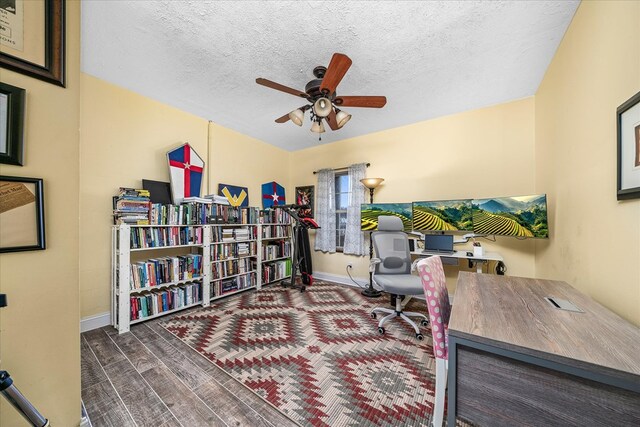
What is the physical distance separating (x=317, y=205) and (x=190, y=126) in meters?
2.38

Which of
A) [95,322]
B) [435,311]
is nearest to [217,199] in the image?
[95,322]

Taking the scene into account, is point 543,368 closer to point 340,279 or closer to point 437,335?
point 437,335

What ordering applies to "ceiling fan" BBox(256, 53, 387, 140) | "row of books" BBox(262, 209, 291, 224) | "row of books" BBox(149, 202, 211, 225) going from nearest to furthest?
1. "ceiling fan" BBox(256, 53, 387, 140)
2. "row of books" BBox(149, 202, 211, 225)
3. "row of books" BBox(262, 209, 291, 224)

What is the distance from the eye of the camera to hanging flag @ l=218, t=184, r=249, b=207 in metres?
3.60

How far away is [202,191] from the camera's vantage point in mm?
3363

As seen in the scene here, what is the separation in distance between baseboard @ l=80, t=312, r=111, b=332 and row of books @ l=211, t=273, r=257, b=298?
105 centimetres

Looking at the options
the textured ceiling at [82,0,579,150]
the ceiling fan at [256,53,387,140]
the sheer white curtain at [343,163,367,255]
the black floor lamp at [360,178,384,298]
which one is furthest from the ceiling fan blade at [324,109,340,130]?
the sheer white curtain at [343,163,367,255]

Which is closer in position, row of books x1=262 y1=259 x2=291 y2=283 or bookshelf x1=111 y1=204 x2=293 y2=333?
bookshelf x1=111 y1=204 x2=293 y2=333

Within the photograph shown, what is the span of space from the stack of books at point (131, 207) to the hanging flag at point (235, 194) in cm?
112

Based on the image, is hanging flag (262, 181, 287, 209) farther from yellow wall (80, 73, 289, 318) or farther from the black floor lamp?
the black floor lamp

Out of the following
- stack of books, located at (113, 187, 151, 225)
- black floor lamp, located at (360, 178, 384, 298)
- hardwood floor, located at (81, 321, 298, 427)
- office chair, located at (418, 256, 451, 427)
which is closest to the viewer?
office chair, located at (418, 256, 451, 427)

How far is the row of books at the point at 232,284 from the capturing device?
124 inches

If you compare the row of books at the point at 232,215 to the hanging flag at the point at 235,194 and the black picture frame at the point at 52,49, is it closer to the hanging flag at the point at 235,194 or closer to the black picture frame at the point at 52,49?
the hanging flag at the point at 235,194

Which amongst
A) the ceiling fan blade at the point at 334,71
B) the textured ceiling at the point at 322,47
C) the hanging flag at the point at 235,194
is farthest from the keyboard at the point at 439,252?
the hanging flag at the point at 235,194
